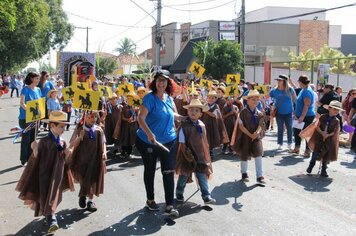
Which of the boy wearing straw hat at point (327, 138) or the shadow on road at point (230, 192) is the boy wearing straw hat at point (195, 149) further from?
→ the boy wearing straw hat at point (327, 138)

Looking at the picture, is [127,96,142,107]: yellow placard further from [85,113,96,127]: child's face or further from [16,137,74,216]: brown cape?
[16,137,74,216]: brown cape

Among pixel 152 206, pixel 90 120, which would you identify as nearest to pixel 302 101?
pixel 152 206

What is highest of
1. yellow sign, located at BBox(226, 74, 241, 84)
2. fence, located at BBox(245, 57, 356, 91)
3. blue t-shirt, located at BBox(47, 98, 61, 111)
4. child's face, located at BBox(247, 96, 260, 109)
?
fence, located at BBox(245, 57, 356, 91)

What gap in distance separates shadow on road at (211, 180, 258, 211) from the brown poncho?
0.57 metres

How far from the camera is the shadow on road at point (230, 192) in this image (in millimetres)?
6705

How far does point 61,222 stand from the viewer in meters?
5.81

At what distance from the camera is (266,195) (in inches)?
279

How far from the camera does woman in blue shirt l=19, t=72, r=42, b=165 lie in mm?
9008

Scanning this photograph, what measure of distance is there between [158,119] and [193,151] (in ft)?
3.10

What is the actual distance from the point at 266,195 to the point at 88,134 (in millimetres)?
2861

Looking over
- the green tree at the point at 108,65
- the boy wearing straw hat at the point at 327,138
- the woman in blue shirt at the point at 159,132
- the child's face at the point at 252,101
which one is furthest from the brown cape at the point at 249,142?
the green tree at the point at 108,65

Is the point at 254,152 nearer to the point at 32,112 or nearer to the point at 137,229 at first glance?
the point at 137,229

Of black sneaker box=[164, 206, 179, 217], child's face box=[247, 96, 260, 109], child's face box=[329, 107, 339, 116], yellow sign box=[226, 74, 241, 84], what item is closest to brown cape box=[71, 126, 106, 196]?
black sneaker box=[164, 206, 179, 217]

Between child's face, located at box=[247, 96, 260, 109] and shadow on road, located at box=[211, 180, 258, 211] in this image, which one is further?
child's face, located at box=[247, 96, 260, 109]
